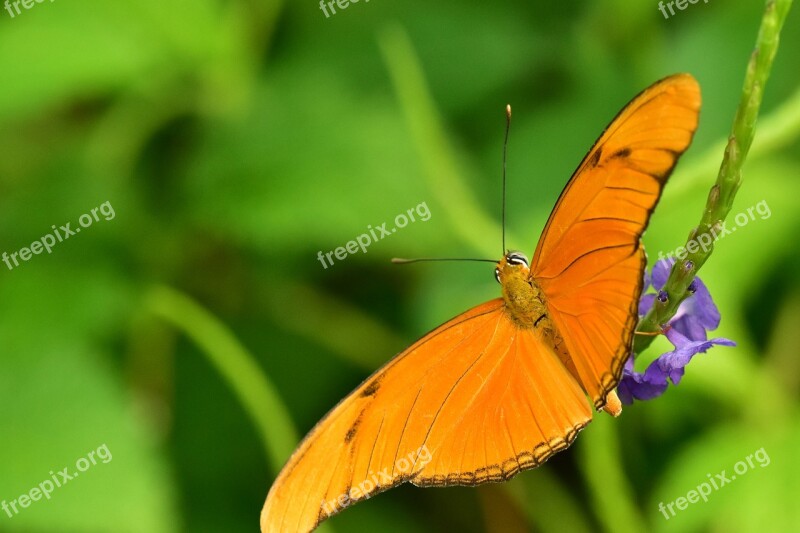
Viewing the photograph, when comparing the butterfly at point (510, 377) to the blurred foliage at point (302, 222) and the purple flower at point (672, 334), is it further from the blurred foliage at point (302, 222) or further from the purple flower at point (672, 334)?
the blurred foliage at point (302, 222)

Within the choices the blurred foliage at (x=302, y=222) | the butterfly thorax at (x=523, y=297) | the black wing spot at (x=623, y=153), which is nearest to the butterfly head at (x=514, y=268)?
the butterfly thorax at (x=523, y=297)

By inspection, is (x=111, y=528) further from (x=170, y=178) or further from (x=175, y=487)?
(x=170, y=178)

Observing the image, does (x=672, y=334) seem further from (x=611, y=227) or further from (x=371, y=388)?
(x=371, y=388)

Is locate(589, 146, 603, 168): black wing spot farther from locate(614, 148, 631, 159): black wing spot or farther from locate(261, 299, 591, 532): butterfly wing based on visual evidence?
locate(261, 299, 591, 532): butterfly wing

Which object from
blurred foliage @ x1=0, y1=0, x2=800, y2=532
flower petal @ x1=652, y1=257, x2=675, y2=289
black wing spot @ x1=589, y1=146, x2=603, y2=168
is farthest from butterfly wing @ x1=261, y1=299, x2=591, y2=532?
blurred foliage @ x1=0, y1=0, x2=800, y2=532

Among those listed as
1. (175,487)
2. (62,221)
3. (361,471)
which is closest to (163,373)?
(175,487)
